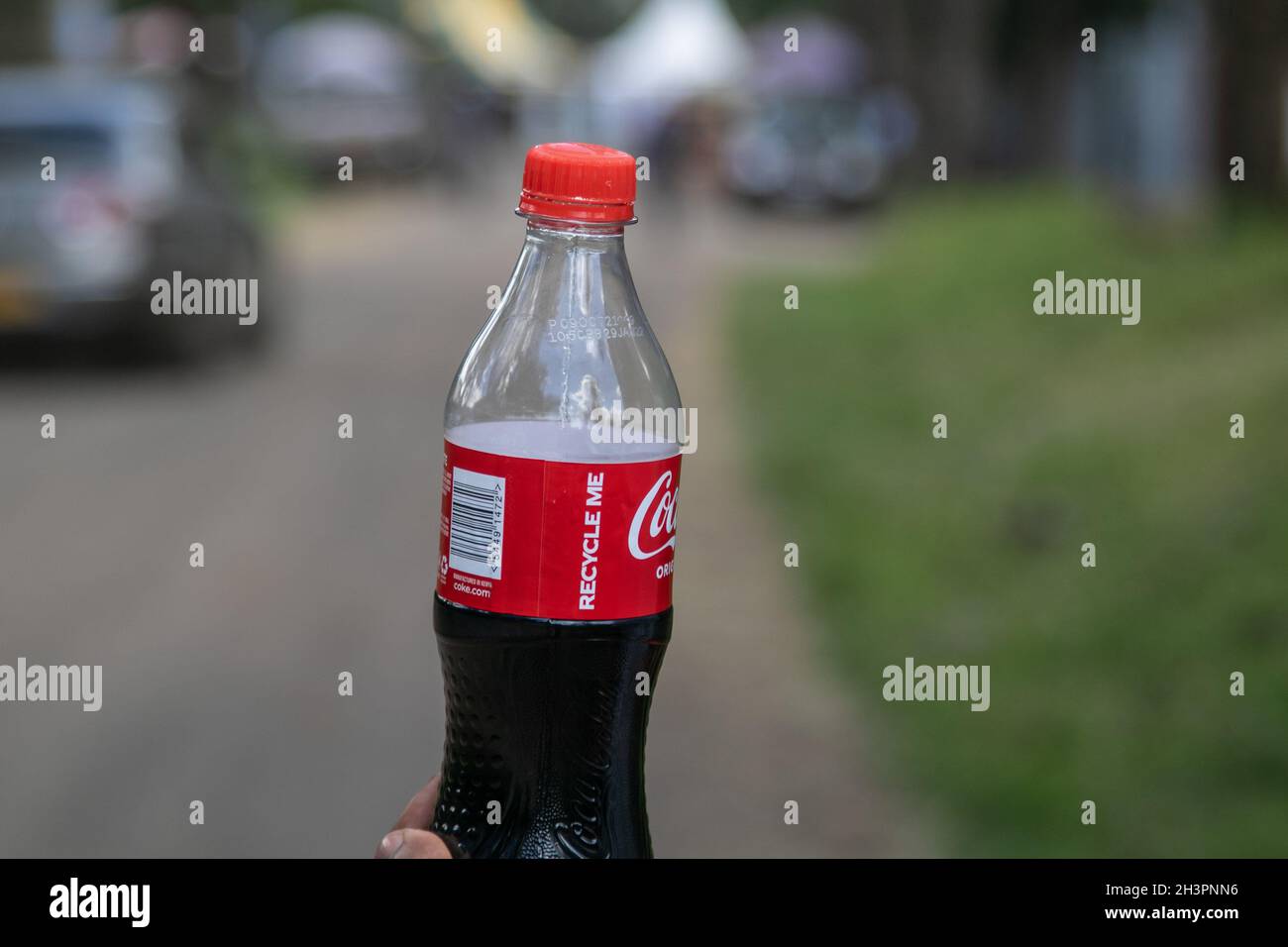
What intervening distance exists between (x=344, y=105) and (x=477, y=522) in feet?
121

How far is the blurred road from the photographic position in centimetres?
612

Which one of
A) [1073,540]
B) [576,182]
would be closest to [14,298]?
[1073,540]

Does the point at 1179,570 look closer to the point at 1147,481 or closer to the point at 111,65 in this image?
the point at 1147,481

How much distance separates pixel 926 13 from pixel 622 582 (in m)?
31.4

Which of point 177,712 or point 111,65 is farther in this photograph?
point 111,65

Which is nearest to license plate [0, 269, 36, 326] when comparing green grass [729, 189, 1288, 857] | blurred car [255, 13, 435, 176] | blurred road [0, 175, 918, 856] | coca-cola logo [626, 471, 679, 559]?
blurred road [0, 175, 918, 856]

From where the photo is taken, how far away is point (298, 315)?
58.4 ft

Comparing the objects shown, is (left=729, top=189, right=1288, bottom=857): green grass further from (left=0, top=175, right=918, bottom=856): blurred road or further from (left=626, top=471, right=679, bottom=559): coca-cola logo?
(left=626, top=471, right=679, bottom=559): coca-cola logo

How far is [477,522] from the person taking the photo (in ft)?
7.32

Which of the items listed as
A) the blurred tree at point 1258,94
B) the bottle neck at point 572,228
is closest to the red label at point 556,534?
the bottle neck at point 572,228

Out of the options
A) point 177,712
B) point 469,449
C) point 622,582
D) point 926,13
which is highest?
point 926,13

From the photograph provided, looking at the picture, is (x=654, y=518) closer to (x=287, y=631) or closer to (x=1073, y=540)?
(x=287, y=631)
